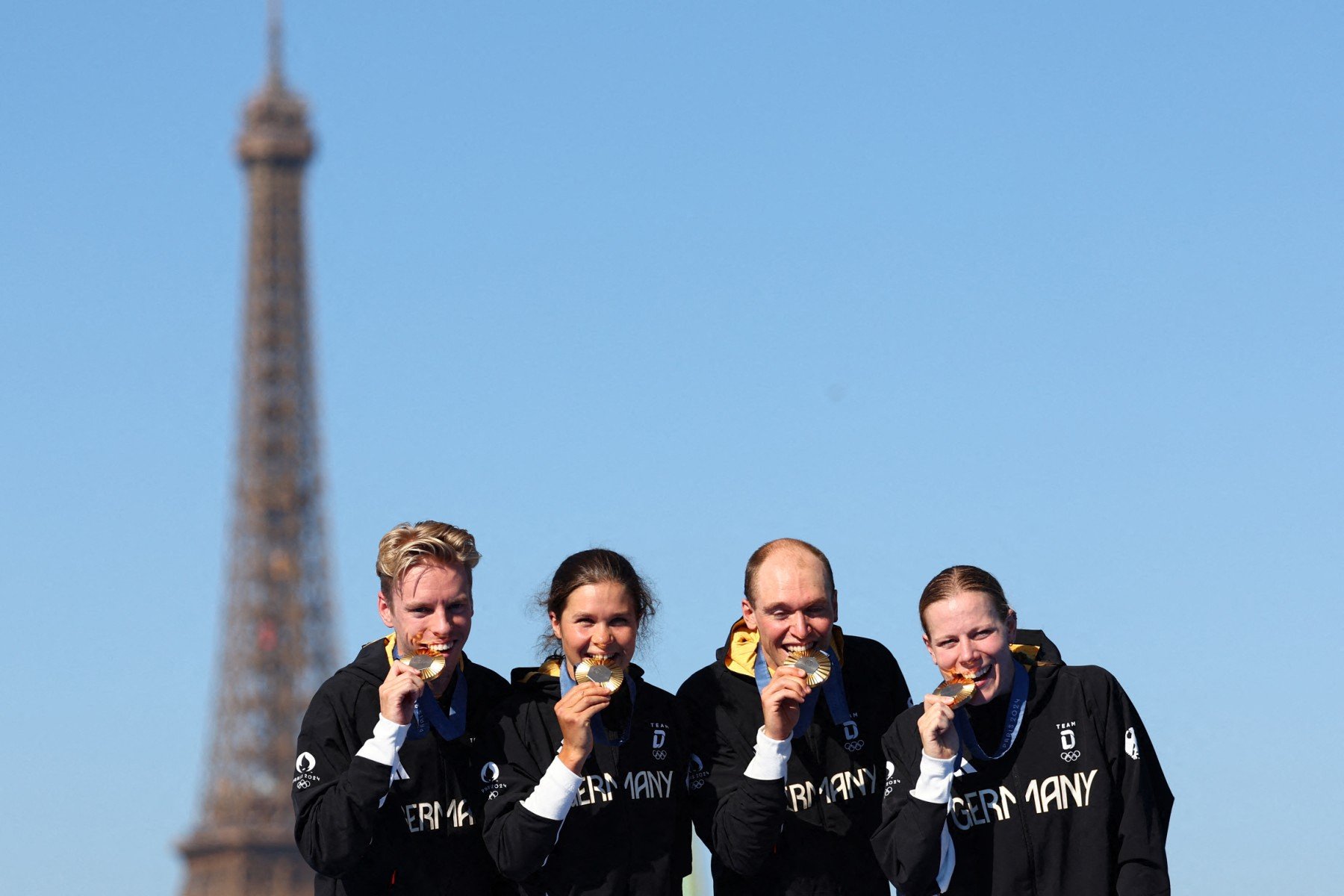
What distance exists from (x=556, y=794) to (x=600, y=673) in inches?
21.4

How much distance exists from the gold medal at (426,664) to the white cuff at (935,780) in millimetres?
2046

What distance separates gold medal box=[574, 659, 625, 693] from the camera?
32.4 ft

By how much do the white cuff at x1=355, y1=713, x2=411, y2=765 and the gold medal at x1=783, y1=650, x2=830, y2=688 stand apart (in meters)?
1.65

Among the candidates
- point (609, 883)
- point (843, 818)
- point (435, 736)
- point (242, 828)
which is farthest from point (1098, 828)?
point (242, 828)

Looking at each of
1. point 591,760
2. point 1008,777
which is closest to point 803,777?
point 591,760

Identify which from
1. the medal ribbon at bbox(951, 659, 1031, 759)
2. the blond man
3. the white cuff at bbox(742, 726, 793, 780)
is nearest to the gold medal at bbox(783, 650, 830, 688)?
the white cuff at bbox(742, 726, 793, 780)

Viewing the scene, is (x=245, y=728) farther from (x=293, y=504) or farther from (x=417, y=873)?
(x=417, y=873)

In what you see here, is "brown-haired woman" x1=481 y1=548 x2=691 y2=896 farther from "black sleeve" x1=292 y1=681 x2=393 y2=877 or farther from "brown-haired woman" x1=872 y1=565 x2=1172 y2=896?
"brown-haired woman" x1=872 y1=565 x2=1172 y2=896

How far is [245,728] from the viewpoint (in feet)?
366

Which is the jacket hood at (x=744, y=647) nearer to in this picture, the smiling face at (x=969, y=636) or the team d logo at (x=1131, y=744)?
the smiling face at (x=969, y=636)

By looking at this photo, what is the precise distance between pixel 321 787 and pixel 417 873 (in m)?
0.59

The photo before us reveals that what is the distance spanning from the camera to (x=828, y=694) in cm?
1055

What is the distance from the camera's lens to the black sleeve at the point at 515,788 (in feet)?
32.0

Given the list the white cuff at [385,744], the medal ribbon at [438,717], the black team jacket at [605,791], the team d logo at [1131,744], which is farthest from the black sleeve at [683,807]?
the team d logo at [1131,744]
